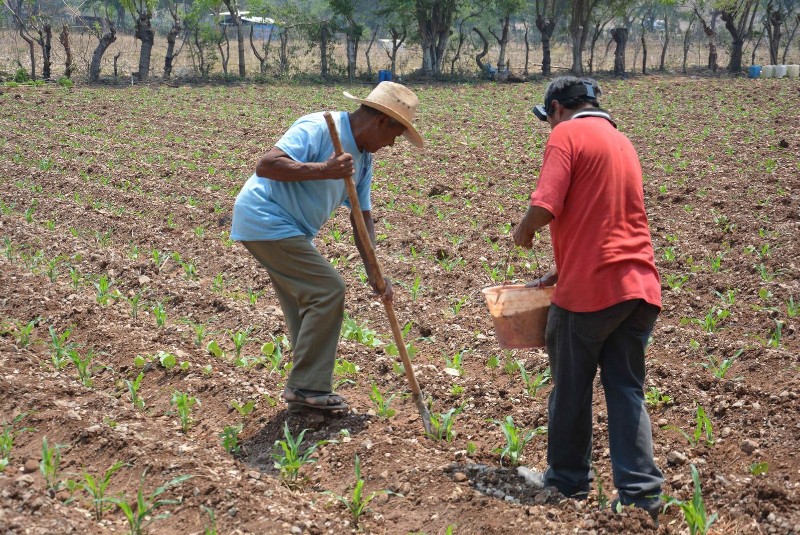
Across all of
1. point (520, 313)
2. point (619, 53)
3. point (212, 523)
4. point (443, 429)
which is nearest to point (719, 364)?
point (443, 429)

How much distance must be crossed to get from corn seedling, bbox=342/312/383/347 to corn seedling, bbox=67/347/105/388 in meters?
1.57

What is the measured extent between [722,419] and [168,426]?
291cm

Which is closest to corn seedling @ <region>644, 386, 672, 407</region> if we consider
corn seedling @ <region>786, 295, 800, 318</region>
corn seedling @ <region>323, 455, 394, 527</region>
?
corn seedling @ <region>786, 295, 800, 318</region>

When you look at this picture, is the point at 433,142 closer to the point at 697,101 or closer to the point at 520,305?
the point at 697,101

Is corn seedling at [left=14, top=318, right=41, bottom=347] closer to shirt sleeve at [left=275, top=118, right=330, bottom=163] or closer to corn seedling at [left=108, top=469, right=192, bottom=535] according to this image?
corn seedling at [left=108, top=469, right=192, bottom=535]

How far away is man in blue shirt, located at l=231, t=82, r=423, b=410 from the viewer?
4.01 metres

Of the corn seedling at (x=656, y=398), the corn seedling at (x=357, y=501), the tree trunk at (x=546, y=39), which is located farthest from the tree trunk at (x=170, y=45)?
the corn seedling at (x=357, y=501)

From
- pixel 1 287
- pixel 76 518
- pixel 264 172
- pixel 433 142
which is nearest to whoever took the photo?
pixel 76 518

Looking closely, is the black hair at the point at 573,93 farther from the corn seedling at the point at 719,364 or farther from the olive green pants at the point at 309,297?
the corn seedling at the point at 719,364

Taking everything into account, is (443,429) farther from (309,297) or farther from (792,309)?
(792,309)

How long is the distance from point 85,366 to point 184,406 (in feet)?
2.81

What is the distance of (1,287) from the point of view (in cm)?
653

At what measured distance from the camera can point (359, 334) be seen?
5633 mm

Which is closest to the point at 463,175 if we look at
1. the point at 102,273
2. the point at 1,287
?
the point at 102,273
